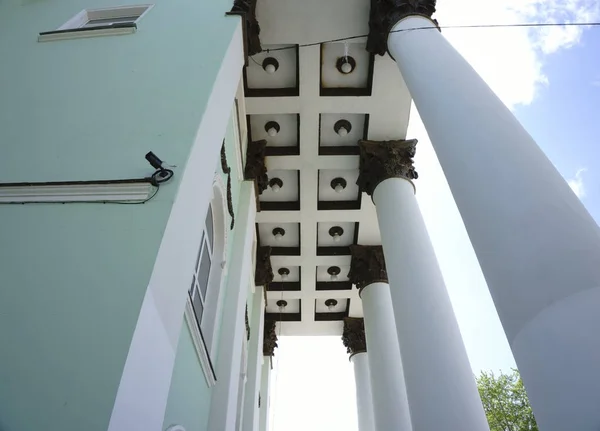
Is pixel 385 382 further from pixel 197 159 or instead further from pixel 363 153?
pixel 197 159

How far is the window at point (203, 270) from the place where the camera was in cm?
624

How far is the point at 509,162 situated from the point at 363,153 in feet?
21.8

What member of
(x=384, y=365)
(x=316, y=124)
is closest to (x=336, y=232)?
(x=316, y=124)

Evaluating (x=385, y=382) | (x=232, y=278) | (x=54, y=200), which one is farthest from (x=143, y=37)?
(x=385, y=382)

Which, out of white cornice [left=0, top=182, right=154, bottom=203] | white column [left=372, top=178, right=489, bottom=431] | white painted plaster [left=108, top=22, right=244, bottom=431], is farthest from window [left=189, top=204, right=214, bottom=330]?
white column [left=372, top=178, right=489, bottom=431]

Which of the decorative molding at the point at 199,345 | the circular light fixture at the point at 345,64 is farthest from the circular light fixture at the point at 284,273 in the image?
the decorative molding at the point at 199,345

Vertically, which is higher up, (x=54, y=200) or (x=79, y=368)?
(x=54, y=200)

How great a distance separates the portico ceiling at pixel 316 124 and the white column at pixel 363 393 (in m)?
2.80

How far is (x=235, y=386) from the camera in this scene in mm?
7121

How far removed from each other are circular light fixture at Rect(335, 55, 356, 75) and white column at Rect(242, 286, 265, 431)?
6.94 meters

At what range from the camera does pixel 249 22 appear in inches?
290

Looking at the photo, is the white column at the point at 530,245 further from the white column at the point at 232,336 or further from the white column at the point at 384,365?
the white column at the point at 384,365

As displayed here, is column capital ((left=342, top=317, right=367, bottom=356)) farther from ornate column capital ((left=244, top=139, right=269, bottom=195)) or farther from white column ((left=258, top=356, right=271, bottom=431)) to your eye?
ornate column capital ((left=244, top=139, right=269, bottom=195))

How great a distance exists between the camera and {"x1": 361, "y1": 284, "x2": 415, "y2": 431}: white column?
944 cm
